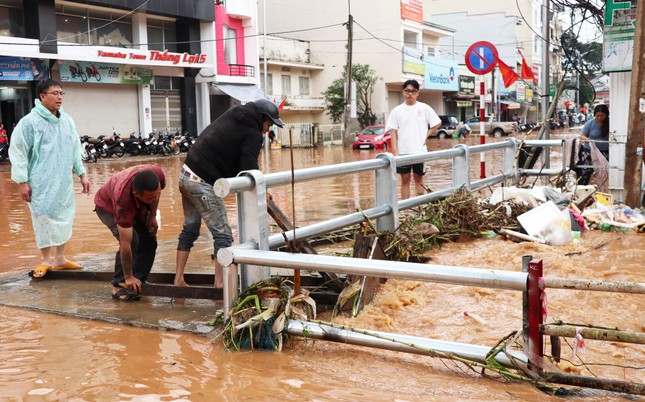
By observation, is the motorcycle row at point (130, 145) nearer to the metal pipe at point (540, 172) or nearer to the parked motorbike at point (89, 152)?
the parked motorbike at point (89, 152)

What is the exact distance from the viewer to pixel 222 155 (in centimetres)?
532

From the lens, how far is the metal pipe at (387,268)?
11.3 ft

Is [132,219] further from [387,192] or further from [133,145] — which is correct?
[133,145]

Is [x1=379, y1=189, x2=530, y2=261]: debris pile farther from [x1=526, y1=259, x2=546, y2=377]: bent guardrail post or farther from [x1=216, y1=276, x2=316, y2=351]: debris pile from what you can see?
[x1=526, y1=259, x2=546, y2=377]: bent guardrail post

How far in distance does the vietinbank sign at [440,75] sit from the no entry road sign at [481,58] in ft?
133

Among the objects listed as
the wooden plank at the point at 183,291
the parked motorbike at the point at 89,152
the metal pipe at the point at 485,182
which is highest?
the metal pipe at the point at 485,182

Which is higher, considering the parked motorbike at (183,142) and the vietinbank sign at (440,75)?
the vietinbank sign at (440,75)

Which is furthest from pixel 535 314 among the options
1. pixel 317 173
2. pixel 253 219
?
pixel 317 173

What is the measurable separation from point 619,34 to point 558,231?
14.6 feet

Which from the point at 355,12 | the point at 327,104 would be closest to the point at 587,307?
the point at 327,104

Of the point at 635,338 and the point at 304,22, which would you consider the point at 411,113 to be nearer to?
the point at 635,338

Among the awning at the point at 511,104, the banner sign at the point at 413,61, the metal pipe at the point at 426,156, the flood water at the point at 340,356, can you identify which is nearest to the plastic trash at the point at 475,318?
the flood water at the point at 340,356

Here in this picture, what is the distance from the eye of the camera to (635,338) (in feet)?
10.7

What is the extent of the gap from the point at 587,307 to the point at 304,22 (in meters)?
47.1
